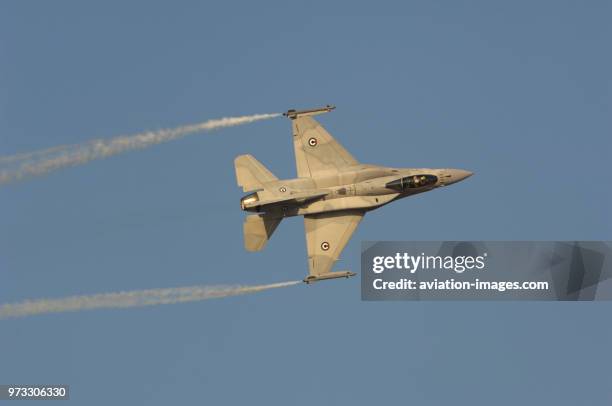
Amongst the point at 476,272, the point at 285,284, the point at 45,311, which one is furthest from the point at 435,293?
A: the point at 45,311

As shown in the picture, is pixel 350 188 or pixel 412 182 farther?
pixel 412 182

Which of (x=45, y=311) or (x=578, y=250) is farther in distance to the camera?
(x=578, y=250)

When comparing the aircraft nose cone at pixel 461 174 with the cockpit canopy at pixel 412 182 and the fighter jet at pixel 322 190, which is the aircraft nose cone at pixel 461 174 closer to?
the fighter jet at pixel 322 190

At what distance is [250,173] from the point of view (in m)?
56.9

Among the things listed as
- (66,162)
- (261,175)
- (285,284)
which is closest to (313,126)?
(261,175)

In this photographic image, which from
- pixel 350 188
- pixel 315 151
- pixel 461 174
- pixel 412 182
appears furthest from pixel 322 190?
pixel 461 174

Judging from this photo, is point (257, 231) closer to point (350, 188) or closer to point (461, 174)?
point (350, 188)

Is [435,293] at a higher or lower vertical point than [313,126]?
lower

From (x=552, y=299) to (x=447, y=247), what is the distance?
5.28 meters

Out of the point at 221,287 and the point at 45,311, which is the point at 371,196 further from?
the point at 45,311

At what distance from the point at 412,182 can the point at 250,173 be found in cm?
725

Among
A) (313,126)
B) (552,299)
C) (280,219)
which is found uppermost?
(313,126)

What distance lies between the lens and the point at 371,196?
5741 cm

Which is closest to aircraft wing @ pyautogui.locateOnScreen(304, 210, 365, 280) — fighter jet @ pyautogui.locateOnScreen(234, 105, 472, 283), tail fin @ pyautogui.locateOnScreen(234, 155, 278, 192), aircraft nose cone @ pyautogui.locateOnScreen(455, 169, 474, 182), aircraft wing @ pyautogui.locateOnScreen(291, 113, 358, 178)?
fighter jet @ pyautogui.locateOnScreen(234, 105, 472, 283)
